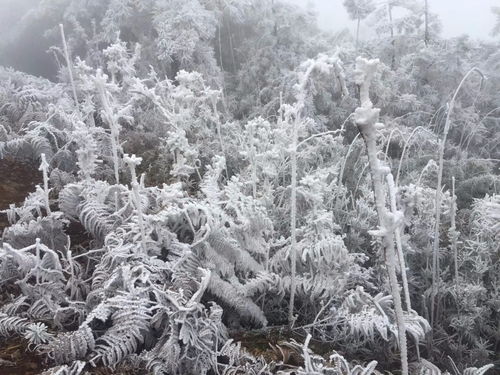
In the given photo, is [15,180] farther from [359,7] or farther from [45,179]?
[359,7]

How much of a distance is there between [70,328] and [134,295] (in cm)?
42

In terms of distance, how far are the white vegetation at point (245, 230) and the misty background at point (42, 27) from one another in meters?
0.80

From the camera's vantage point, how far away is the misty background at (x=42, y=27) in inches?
211

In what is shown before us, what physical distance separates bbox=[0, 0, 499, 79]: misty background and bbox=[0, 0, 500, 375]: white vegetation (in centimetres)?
80

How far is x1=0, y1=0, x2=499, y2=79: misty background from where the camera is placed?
536 cm

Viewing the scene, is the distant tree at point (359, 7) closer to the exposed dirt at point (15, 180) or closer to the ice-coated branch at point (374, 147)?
the exposed dirt at point (15, 180)

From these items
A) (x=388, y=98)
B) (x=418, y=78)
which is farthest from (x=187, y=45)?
(x=418, y=78)

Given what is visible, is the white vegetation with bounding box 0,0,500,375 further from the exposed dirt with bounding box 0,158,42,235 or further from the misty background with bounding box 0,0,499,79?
the misty background with bounding box 0,0,499,79

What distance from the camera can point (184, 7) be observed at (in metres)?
4.70

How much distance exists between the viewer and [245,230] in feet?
7.92

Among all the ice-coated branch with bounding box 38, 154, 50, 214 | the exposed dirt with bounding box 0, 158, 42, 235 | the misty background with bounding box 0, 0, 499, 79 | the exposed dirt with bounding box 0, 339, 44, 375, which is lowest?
the exposed dirt with bounding box 0, 339, 44, 375

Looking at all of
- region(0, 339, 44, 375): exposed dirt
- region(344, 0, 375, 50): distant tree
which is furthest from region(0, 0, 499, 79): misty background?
region(0, 339, 44, 375): exposed dirt

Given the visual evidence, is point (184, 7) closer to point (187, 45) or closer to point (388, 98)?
point (187, 45)

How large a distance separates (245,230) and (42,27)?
14.4ft
